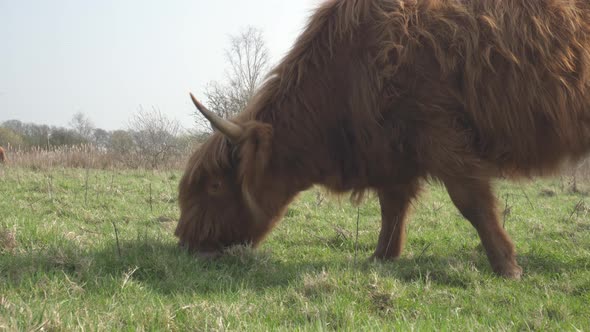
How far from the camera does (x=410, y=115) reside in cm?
392

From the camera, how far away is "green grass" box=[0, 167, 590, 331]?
8.24 feet

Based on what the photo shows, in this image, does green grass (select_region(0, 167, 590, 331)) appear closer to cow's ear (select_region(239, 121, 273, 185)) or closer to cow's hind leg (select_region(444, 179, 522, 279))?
cow's hind leg (select_region(444, 179, 522, 279))

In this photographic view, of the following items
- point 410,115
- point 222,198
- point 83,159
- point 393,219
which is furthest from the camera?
point 83,159

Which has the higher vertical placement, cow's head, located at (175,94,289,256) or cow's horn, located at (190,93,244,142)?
cow's horn, located at (190,93,244,142)

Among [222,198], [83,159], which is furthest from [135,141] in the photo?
[222,198]

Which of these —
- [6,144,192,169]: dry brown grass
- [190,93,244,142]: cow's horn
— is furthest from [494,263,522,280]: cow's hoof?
[6,144,192,169]: dry brown grass

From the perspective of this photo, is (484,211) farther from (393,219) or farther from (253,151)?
(253,151)

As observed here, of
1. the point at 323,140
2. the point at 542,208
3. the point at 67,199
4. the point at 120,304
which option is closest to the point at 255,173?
the point at 323,140

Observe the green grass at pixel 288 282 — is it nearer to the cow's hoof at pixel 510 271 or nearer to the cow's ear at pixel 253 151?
the cow's hoof at pixel 510 271

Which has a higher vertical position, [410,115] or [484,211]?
[410,115]

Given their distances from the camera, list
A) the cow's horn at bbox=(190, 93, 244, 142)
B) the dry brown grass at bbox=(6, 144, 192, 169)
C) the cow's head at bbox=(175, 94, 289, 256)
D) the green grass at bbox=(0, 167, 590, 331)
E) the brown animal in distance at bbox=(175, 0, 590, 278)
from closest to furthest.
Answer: the green grass at bbox=(0, 167, 590, 331) → the cow's horn at bbox=(190, 93, 244, 142) → the brown animal in distance at bbox=(175, 0, 590, 278) → the cow's head at bbox=(175, 94, 289, 256) → the dry brown grass at bbox=(6, 144, 192, 169)

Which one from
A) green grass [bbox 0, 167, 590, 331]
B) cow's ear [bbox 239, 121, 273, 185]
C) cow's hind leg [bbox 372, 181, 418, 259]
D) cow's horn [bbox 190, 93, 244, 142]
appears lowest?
green grass [bbox 0, 167, 590, 331]

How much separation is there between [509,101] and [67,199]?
19.7 feet

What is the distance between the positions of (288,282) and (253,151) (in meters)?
1.08
